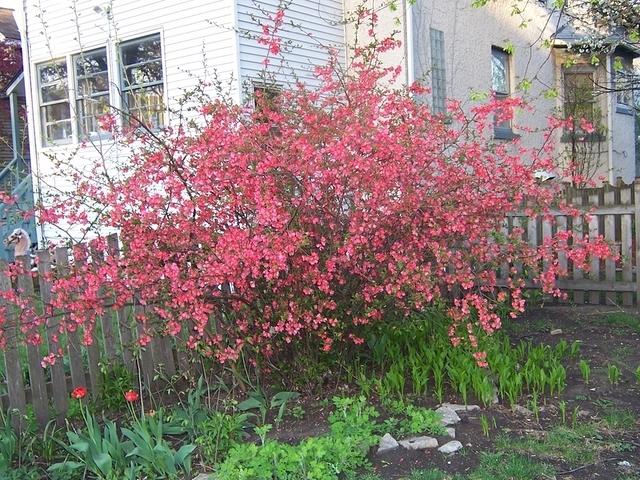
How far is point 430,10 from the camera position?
11461 millimetres

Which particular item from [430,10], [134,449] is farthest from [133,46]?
[134,449]

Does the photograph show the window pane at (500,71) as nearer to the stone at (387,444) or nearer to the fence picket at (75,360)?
the fence picket at (75,360)

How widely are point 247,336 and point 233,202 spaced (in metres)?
0.93

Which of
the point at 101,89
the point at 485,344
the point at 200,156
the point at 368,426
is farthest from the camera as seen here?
the point at 101,89

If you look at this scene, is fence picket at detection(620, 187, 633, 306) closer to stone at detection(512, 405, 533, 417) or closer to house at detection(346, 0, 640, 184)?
house at detection(346, 0, 640, 184)

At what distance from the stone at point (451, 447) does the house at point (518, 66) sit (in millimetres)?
7385

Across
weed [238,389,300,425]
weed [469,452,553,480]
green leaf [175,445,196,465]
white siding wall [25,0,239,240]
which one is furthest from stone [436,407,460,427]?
white siding wall [25,0,239,240]

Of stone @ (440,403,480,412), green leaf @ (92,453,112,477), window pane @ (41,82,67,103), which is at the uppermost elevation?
window pane @ (41,82,67,103)

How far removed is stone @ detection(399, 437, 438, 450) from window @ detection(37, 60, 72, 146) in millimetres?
10378

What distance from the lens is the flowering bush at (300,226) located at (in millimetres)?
3611

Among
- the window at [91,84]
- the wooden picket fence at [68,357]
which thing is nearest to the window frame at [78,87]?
the window at [91,84]

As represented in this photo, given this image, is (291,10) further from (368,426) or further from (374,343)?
(368,426)

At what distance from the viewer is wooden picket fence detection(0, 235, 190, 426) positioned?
4.08 meters

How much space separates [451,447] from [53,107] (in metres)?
11.1
